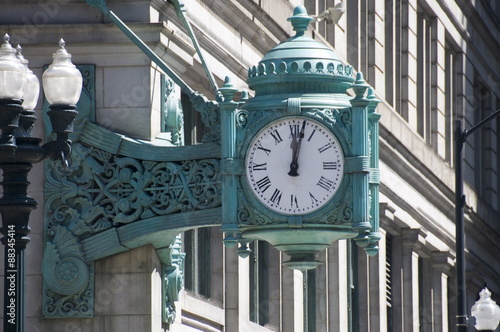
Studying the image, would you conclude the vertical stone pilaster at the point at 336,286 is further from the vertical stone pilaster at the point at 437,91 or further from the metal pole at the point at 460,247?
the vertical stone pilaster at the point at 437,91

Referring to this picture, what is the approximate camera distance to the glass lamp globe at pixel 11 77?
53.7ft

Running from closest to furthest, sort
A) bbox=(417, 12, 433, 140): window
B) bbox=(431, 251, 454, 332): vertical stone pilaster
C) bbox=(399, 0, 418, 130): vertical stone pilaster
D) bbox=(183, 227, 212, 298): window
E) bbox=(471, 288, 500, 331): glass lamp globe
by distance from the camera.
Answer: bbox=(183, 227, 212, 298): window → bbox=(471, 288, 500, 331): glass lamp globe → bbox=(399, 0, 418, 130): vertical stone pilaster → bbox=(431, 251, 454, 332): vertical stone pilaster → bbox=(417, 12, 433, 140): window

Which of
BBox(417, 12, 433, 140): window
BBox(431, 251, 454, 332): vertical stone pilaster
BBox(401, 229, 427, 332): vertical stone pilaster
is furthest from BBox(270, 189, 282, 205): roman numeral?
BBox(417, 12, 433, 140): window

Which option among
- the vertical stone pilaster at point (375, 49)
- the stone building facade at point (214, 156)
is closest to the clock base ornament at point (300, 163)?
the stone building facade at point (214, 156)

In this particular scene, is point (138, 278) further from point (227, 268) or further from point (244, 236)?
point (227, 268)

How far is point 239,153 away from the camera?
65.7ft

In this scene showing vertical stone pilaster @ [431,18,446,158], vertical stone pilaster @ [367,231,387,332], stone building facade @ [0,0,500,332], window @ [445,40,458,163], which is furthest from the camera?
window @ [445,40,458,163]

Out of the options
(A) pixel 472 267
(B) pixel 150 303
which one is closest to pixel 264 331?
(B) pixel 150 303

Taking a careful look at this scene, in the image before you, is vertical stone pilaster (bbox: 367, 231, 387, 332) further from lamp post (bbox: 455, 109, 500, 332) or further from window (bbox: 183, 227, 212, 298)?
window (bbox: 183, 227, 212, 298)

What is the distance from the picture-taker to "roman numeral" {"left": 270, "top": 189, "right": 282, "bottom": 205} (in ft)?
65.2

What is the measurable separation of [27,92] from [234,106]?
146 inches

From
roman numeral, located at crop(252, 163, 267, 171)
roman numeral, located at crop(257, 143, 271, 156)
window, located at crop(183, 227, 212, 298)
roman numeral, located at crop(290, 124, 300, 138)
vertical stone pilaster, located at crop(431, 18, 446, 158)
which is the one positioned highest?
vertical stone pilaster, located at crop(431, 18, 446, 158)

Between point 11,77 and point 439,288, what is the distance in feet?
89.2

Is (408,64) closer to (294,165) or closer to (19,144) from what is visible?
(294,165)
